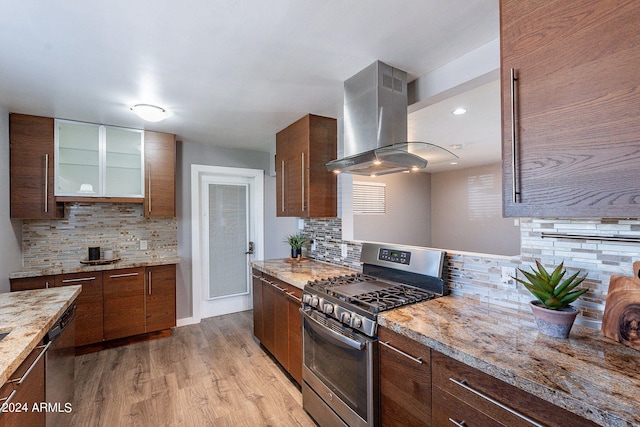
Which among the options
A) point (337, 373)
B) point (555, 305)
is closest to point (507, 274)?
point (555, 305)

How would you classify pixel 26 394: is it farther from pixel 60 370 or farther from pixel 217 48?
pixel 217 48

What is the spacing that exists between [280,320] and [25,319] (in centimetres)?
165

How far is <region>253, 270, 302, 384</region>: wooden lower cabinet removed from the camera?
231 centimetres

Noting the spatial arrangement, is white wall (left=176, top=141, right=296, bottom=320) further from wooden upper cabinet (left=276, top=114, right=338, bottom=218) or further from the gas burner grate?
the gas burner grate

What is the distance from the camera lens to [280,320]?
256cm

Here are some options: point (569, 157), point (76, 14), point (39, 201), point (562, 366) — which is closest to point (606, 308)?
point (562, 366)

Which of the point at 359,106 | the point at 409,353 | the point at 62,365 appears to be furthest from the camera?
the point at 359,106

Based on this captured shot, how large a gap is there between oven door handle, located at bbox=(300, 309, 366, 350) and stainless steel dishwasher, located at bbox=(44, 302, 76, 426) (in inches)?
56.1

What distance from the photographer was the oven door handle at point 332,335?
5.09 feet

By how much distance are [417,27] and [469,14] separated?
0.79ft

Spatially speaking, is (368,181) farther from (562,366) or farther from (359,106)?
(562,366)

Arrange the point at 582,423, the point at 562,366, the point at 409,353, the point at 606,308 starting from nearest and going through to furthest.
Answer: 1. the point at 582,423
2. the point at 562,366
3. the point at 606,308
4. the point at 409,353

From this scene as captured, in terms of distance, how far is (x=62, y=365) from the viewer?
176 cm

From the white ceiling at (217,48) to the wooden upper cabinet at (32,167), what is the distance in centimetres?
20
